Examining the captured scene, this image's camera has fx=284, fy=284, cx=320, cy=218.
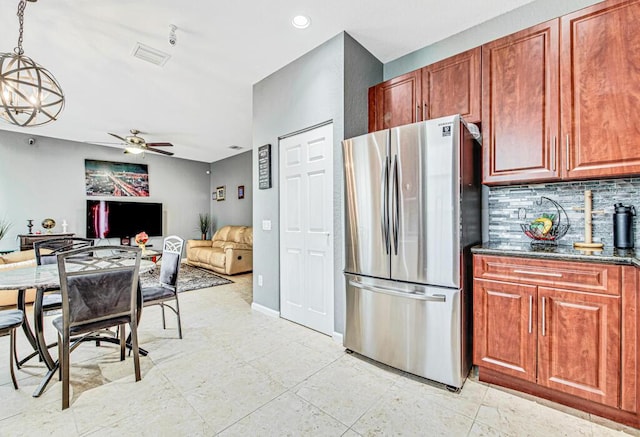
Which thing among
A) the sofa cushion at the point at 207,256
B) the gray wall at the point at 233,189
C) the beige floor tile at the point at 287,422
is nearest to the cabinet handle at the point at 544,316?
the beige floor tile at the point at 287,422

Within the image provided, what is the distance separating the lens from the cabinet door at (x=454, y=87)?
2.16 metres

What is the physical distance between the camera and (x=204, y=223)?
785 centimetres

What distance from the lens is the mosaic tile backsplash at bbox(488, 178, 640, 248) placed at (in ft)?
6.15

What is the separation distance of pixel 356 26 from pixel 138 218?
644cm

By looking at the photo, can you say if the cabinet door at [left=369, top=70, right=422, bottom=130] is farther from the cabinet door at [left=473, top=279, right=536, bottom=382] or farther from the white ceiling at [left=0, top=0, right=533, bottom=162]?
the cabinet door at [left=473, top=279, right=536, bottom=382]

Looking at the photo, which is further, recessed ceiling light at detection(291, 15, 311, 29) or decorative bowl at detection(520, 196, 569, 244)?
recessed ceiling light at detection(291, 15, 311, 29)

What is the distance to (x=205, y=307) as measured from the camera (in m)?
3.60

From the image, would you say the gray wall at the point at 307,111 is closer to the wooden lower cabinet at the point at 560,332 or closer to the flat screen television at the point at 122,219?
the wooden lower cabinet at the point at 560,332

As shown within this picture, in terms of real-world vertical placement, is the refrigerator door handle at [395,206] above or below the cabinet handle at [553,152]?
below

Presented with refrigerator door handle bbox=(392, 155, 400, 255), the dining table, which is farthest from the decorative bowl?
the dining table

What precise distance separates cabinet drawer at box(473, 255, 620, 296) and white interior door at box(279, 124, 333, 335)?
1299mm

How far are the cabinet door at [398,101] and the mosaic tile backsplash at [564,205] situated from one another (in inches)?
37.4

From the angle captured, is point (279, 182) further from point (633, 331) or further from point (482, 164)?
point (633, 331)

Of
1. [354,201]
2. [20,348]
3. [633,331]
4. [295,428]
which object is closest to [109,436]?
[295,428]
